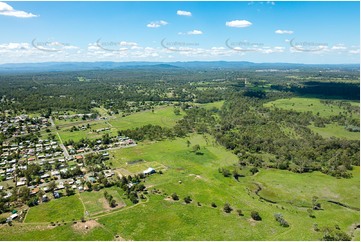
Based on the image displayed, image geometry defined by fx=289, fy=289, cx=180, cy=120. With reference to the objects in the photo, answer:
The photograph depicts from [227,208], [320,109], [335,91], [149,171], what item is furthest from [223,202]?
[335,91]

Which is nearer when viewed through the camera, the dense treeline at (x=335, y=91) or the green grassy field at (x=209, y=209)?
the green grassy field at (x=209, y=209)

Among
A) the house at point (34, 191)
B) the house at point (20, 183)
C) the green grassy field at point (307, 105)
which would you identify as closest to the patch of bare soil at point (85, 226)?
the house at point (34, 191)

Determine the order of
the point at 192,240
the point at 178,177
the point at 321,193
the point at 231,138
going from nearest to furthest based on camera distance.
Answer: the point at 192,240 < the point at 321,193 < the point at 178,177 < the point at 231,138

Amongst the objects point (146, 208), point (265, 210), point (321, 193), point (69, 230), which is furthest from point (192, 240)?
point (321, 193)

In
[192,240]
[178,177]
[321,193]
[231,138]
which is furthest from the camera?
[231,138]

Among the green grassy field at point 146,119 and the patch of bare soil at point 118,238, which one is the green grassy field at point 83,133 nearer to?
the green grassy field at point 146,119

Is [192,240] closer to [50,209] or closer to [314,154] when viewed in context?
[50,209]
